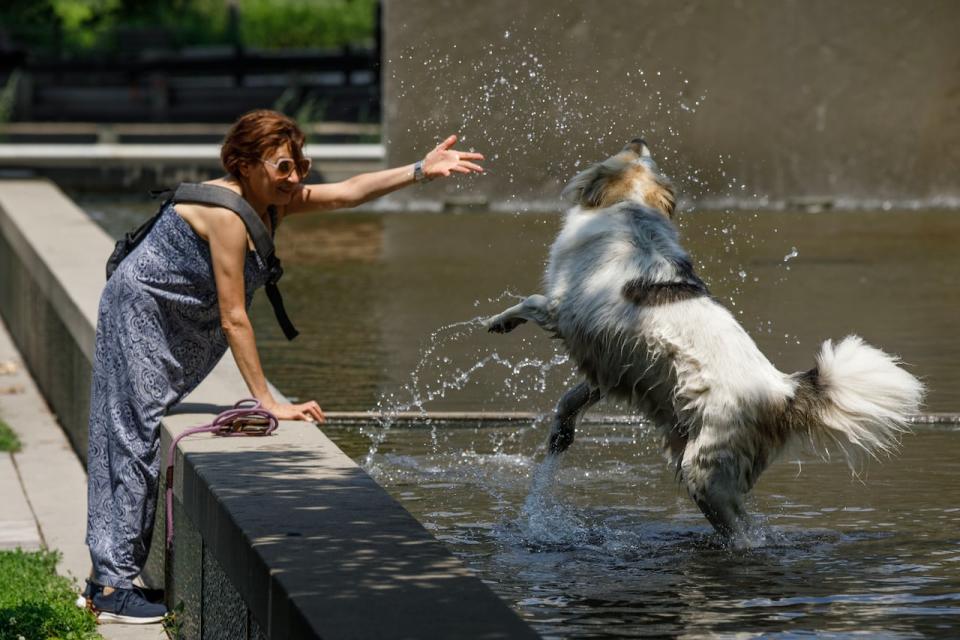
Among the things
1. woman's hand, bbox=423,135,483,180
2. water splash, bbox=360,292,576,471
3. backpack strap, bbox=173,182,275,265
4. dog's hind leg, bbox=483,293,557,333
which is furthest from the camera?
water splash, bbox=360,292,576,471

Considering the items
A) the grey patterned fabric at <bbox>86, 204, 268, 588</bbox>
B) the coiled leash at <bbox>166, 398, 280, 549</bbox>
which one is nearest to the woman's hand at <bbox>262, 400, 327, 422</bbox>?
the coiled leash at <bbox>166, 398, 280, 549</bbox>

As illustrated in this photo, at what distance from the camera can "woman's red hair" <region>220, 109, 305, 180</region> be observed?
20.5ft

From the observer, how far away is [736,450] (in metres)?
6.05

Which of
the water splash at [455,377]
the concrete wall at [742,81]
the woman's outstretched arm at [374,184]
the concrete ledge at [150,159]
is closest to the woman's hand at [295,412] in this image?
the woman's outstretched arm at [374,184]

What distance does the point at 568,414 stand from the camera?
7.07 m

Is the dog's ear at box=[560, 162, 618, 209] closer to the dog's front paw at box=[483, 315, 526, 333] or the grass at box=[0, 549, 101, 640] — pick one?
the dog's front paw at box=[483, 315, 526, 333]

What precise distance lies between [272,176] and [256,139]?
150mm

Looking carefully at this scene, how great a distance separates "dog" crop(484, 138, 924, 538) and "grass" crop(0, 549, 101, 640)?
2.15m

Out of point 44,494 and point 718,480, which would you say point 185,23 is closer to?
point 44,494

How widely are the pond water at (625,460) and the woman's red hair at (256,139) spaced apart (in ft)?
5.30

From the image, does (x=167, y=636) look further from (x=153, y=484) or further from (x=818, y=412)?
(x=818, y=412)

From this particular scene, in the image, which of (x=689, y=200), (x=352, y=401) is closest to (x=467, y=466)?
(x=352, y=401)

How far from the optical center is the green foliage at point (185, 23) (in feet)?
121

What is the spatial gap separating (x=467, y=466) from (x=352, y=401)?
1543mm
